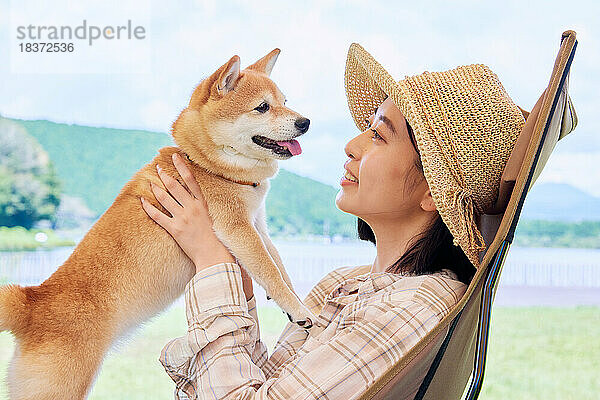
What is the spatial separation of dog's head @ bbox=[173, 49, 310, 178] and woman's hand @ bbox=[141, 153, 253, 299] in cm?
10

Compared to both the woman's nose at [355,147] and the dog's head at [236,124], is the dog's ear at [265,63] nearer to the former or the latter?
the dog's head at [236,124]

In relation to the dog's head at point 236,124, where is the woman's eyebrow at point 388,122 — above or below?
above

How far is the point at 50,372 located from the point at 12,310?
14cm

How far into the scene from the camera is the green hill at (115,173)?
3.48 metres

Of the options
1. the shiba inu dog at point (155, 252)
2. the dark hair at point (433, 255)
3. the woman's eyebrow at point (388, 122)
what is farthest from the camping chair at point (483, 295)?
the shiba inu dog at point (155, 252)

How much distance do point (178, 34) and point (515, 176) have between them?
2899 mm

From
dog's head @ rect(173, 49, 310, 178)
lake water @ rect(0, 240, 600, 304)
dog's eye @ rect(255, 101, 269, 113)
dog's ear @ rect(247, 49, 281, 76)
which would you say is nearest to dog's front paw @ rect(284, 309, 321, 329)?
dog's head @ rect(173, 49, 310, 178)

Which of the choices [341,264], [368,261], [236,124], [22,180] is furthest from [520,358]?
[22,180]

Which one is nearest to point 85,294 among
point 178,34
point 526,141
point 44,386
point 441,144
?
point 44,386

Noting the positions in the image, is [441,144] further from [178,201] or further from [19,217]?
[19,217]

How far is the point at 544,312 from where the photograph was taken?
142 inches

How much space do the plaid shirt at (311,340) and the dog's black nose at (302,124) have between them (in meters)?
0.39

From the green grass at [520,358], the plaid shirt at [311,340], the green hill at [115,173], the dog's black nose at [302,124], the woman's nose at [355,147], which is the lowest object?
the green grass at [520,358]

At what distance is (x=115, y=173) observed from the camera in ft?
11.9
